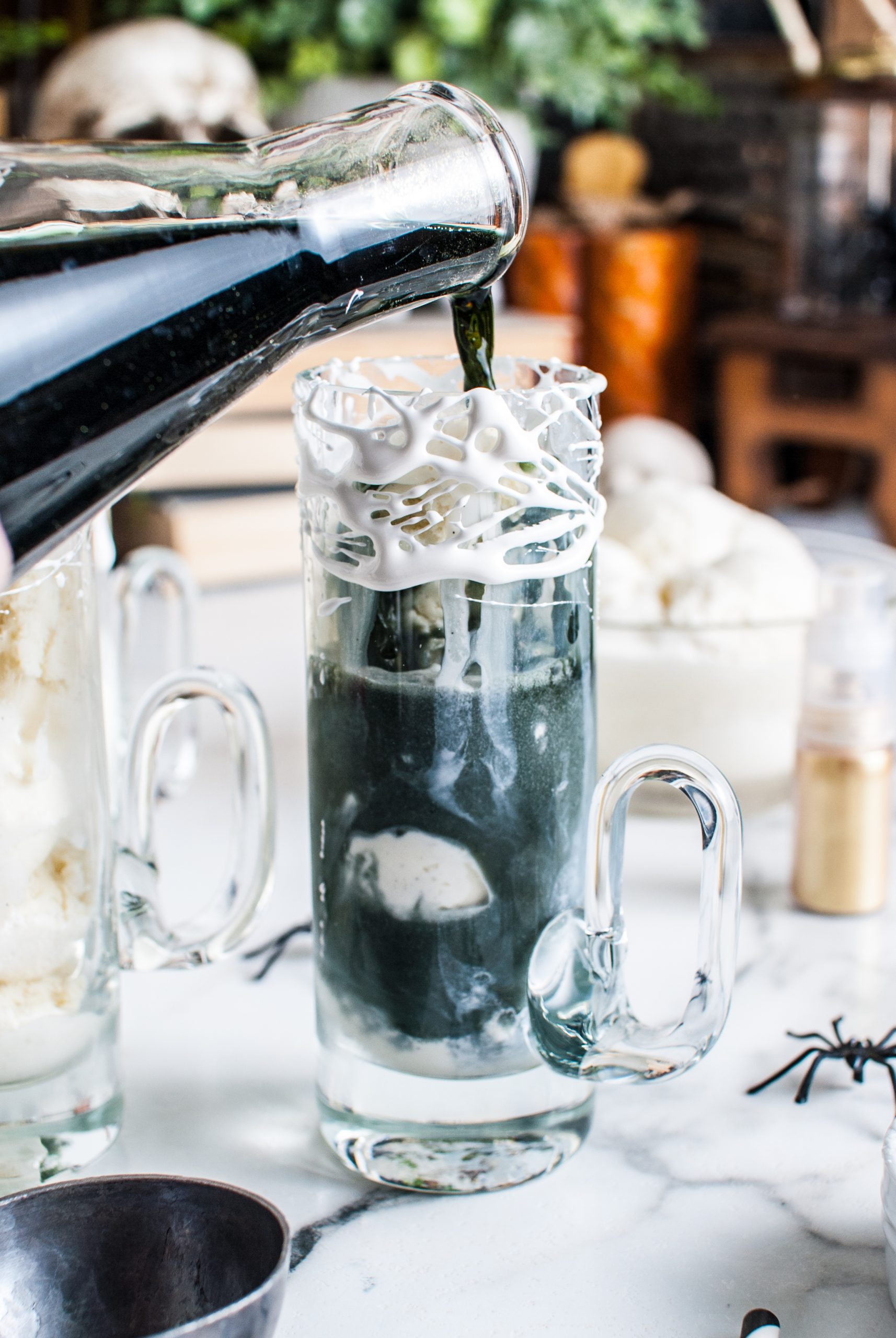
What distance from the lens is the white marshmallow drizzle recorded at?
0.98 feet

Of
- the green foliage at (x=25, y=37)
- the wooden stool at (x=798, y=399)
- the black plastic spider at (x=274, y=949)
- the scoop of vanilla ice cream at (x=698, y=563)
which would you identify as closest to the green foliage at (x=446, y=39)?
the green foliage at (x=25, y=37)

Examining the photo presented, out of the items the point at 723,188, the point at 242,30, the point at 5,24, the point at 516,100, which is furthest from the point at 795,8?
the point at 5,24

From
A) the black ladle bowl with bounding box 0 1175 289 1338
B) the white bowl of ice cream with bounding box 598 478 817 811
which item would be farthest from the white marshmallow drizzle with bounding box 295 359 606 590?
the white bowl of ice cream with bounding box 598 478 817 811

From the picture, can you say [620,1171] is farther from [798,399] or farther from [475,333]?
[798,399]

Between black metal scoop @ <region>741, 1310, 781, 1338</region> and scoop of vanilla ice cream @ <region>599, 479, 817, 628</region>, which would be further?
scoop of vanilla ice cream @ <region>599, 479, 817, 628</region>

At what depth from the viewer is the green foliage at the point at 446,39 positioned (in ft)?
4.27

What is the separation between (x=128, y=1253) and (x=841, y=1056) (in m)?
0.22

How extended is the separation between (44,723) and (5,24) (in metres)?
1.35

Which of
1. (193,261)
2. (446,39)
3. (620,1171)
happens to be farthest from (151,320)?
(446,39)

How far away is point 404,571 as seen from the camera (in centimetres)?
30

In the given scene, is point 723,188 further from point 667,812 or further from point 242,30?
point 667,812

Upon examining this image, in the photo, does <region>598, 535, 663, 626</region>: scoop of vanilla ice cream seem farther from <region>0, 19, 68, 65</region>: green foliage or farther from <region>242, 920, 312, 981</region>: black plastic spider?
<region>0, 19, 68, 65</region>: green foliage

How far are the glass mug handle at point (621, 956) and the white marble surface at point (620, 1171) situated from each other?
0.14 feet

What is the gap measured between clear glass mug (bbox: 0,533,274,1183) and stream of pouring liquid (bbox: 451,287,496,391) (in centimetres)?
10
